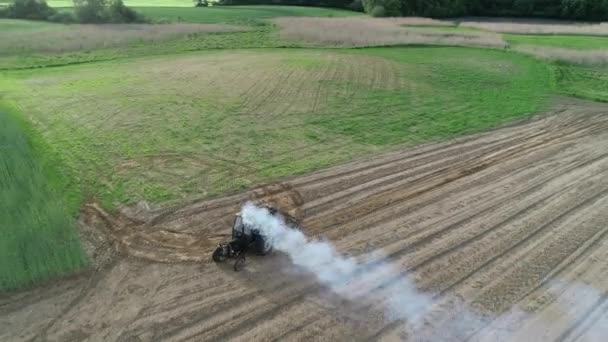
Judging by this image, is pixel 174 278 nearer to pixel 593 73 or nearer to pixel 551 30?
pixel 593 73

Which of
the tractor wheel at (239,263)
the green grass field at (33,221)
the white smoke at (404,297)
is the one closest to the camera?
the white smoke at (404,297)

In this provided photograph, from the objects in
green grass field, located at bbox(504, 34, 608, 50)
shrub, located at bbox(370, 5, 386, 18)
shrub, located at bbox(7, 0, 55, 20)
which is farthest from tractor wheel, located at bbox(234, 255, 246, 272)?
shrub, located at bbox(370, 5, 386, 18)

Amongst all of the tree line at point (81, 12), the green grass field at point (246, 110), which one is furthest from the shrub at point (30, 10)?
the green grass field at point (246, 110)

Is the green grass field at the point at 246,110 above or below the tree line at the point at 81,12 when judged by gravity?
below

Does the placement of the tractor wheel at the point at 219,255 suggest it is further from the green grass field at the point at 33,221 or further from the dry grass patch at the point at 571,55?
the dry grass patch at the point at 571,55

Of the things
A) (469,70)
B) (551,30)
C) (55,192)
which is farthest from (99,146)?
(551,30)

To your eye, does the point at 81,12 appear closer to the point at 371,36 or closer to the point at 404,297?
the point at 371,36
